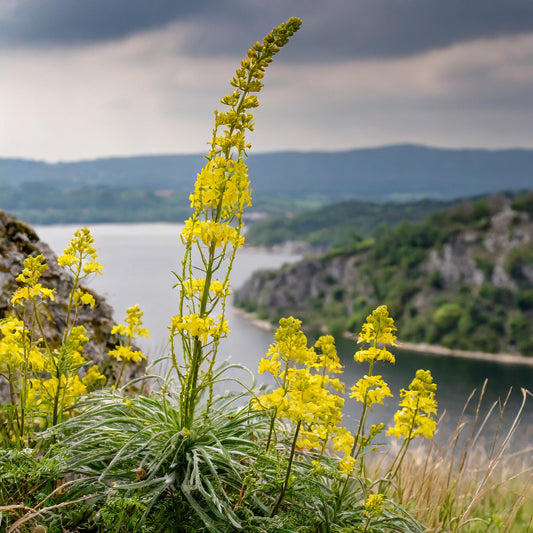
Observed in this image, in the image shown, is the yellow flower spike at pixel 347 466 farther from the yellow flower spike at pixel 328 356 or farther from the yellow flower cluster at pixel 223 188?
the yellow flower cluster at pixel 223 188

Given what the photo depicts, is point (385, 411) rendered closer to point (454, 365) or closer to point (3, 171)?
point (454, 365)

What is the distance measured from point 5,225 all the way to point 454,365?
2303 inches

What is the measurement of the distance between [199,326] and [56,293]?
207cm

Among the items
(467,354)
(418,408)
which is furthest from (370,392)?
(467,354)

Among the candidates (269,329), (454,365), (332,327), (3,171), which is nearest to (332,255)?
(332,327)

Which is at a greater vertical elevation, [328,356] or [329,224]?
[329,224]

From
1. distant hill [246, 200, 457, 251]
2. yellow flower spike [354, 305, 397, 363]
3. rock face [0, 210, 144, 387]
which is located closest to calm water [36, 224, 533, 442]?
rock face [0, 210, 144, 387]

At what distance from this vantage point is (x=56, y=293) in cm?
384

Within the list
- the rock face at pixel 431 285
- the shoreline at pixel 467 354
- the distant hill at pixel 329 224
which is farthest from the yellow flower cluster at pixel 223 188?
the distant hill at pixel 329 224

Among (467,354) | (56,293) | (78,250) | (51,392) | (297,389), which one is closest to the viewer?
(297,389)

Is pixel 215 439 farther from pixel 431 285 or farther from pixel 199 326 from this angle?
pixel 431 285

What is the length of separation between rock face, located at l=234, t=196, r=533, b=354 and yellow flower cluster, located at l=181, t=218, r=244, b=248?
65.2 m

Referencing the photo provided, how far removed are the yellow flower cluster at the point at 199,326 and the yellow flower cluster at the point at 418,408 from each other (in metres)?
0.79

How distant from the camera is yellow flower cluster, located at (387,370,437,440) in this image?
88.1 inches
